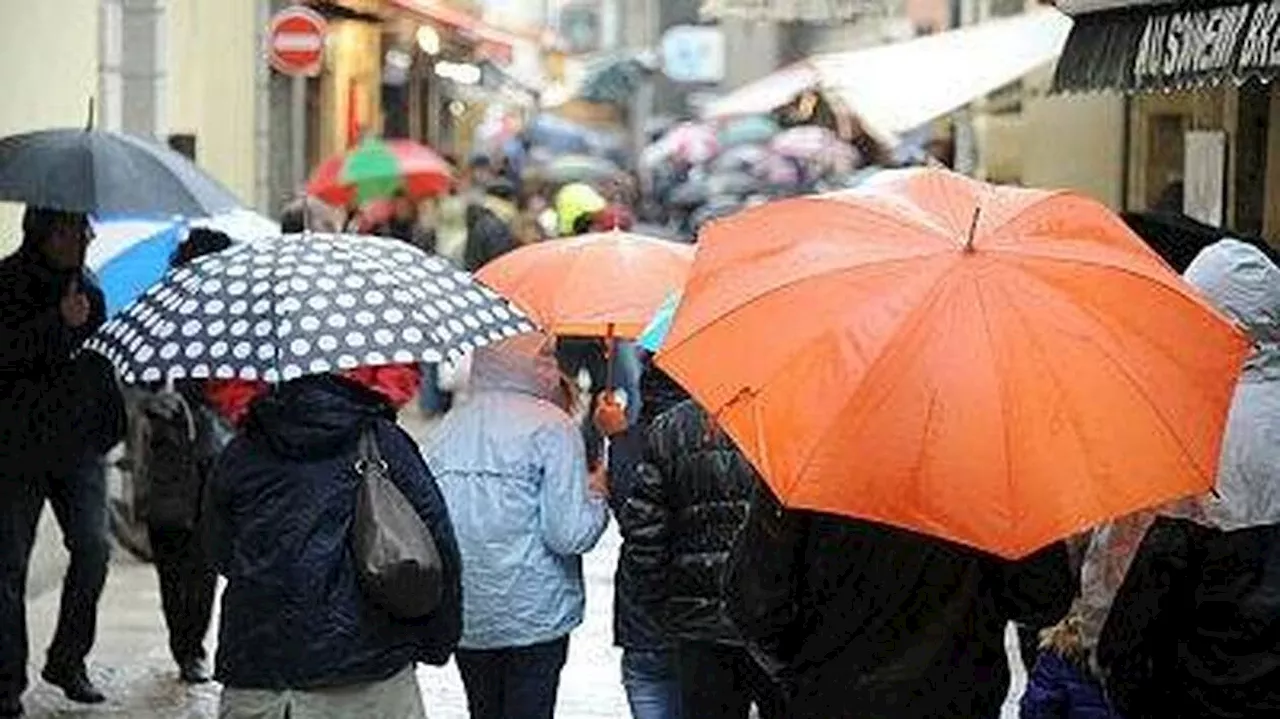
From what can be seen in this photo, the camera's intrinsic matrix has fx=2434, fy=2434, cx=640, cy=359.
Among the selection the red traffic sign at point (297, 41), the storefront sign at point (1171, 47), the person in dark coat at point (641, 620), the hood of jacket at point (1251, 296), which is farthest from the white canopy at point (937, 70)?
the hood of jacket at point (1251, 296)

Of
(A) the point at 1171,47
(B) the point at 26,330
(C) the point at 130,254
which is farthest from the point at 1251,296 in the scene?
(C) the point at 130,254

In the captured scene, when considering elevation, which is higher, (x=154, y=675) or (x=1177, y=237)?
(x=1177, y=237)

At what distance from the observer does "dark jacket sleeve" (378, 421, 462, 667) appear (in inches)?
227

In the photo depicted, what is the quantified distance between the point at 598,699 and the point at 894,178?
5080 mm

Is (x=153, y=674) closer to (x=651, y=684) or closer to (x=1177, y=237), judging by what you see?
(x=651, y=684)

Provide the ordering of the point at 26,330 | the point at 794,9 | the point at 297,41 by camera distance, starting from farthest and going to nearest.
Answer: the point at 794,9
the point at 297,41
the point at 26,330

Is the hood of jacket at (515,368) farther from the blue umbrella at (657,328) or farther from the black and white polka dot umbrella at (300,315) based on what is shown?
the black and white polka dot umbrella at (300,315)

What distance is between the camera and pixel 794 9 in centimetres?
2381

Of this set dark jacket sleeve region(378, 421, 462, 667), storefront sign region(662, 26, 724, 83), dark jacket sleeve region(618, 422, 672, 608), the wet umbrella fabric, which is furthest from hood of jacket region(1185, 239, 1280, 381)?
storefront sign region(662, 26, 724, 83)

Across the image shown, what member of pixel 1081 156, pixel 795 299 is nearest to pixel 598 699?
pixel 795 299

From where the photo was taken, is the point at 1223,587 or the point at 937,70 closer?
the point at 1223,587

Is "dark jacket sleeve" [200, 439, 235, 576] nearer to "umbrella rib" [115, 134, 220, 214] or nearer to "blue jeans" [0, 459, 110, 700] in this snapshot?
"umbrella rib" [115, 134, 220, 214]

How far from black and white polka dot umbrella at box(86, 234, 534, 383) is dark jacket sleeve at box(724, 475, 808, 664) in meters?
1.02

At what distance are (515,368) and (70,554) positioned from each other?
3380 millimetres
